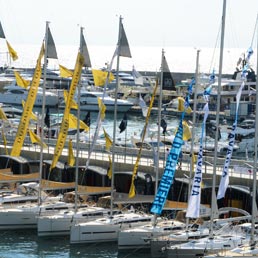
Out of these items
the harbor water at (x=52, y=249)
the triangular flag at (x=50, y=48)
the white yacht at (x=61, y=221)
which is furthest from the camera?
the triangular flag at (x=50, y=48)

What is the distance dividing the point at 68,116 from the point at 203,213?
36.0 ft

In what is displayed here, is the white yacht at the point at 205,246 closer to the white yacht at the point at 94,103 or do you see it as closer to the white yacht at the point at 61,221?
the white yacht at the point at 61,221

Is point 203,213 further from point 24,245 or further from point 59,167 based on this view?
point 59,167

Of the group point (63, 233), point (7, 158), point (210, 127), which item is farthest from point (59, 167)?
point (210, 127)

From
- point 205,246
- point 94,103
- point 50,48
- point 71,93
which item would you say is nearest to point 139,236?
point 205,246

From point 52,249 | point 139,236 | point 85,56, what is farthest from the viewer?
point 85,56

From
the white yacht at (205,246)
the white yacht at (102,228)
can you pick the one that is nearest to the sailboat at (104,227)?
the white yacht at (102,228)

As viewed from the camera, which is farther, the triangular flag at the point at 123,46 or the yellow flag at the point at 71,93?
the yellow flag at the point at 71,93

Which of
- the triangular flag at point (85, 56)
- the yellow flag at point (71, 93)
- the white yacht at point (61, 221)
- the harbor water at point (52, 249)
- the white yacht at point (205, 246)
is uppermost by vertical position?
the triangular flag at point (85, 56)

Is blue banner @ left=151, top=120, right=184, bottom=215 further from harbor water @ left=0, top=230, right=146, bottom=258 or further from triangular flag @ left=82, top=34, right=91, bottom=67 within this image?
triangular flag @ left=82, top=34, right=91, bottom=67

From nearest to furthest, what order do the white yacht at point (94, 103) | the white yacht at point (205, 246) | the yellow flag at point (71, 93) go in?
the white yacht at point (205, 246), the yellow flag at point (71, 93), the white yacht at point (94, 103)

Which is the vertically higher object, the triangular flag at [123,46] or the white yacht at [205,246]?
the triangular flag at [123,46]

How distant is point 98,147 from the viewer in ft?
278

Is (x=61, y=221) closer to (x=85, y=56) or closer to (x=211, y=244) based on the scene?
(x=85, y=56)
